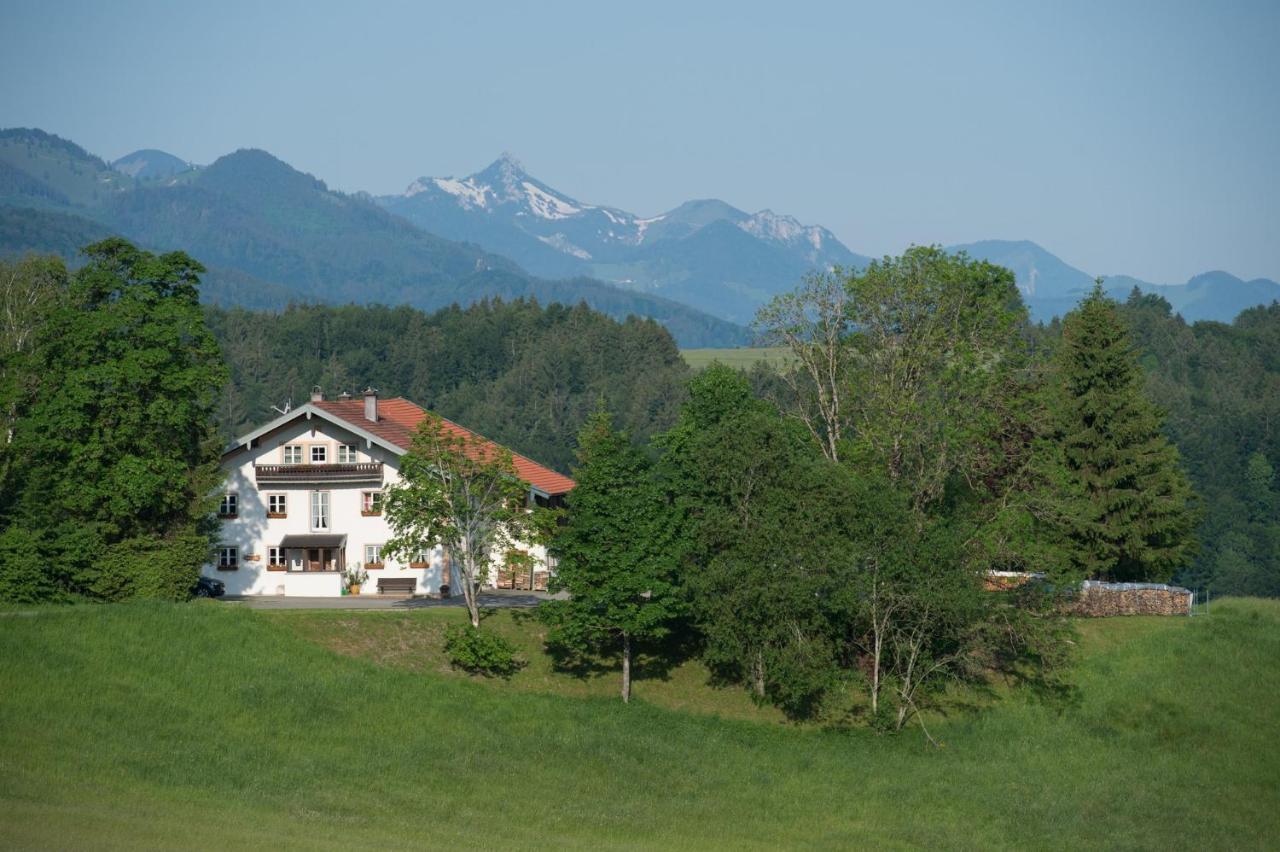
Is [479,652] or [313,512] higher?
[313,512]

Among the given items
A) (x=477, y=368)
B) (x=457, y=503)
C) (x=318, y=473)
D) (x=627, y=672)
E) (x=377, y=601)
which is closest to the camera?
(x=627, y=672)

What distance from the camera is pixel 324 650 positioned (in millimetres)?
47312

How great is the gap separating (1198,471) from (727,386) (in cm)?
10514

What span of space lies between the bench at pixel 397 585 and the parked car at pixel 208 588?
6.53 m

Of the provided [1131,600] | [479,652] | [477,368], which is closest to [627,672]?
[479,652]

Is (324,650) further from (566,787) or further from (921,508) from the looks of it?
(921,508)

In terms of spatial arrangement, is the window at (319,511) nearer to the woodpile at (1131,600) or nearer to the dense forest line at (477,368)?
the woodpile at (1131,600)

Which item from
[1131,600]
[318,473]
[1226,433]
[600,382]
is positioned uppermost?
[600,382]

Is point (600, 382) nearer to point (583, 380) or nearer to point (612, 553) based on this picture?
point (583, 380)

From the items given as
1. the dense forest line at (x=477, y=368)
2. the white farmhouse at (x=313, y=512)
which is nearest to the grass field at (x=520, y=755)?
the white farmhouse at (x=313, y=512)

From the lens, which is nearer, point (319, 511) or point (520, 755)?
point (520, 755)

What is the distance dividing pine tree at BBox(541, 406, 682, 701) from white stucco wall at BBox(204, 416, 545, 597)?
42.1 feet

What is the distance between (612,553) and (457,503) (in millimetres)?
6133

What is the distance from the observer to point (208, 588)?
193ft
